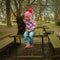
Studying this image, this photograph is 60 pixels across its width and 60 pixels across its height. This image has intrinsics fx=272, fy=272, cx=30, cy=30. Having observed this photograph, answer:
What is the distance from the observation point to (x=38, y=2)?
44.3m

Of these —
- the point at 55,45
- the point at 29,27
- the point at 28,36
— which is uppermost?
the point at 29,27

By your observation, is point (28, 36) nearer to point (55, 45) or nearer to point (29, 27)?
point (29, 27)

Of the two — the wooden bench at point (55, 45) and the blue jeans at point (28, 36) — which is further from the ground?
the blue jeans at point (28, 36)

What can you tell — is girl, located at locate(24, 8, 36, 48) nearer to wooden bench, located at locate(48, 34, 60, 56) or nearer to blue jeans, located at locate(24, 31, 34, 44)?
blue jeans, located at locate(24, 31, 34, 44)

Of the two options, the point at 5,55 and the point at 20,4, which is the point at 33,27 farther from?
the point at 20,4

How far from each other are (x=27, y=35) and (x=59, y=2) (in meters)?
38.8

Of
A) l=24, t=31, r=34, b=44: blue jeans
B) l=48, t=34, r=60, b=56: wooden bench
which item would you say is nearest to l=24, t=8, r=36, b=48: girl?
l=24, t=31, r=34, b=44: blue jeans

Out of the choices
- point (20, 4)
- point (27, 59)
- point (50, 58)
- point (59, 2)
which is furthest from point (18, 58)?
point (59, 2)

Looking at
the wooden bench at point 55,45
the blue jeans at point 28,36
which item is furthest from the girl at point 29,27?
the wooden bench at point 55,45

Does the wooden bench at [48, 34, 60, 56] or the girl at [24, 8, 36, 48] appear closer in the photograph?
the wooden bench at [48, 34, 60, 56]

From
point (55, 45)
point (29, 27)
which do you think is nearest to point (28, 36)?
point (29, 27)

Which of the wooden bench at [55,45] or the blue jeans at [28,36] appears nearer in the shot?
the wooden bench at [55,45]

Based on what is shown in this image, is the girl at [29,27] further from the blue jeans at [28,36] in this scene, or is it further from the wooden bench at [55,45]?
the wooden bench at [55,45]

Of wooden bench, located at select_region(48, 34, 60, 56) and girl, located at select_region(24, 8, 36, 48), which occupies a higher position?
girl, located at select_region(24, 8, 36, 48)
